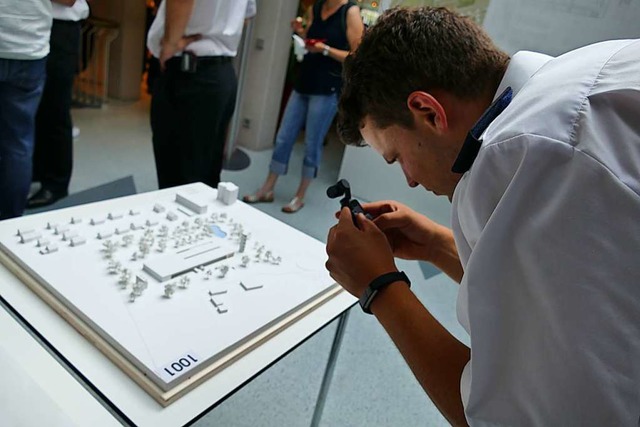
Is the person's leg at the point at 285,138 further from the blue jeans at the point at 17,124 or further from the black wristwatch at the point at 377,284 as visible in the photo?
the black wristwatch at the point at 377,284

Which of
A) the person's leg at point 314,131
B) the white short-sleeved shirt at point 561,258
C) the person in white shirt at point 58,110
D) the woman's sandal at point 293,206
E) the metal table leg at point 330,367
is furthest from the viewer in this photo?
the woman's sandal at point 293,206

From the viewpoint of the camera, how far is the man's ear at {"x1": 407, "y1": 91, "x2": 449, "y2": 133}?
0.67 metres

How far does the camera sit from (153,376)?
2.15ft

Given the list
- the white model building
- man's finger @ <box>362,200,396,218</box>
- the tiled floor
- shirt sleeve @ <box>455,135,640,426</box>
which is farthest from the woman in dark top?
shirt sleeve @ <box>455,135,640,426</box>

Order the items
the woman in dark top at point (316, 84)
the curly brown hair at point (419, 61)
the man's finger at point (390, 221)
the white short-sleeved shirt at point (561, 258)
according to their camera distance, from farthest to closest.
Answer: the woman in dark top at point (316, 84) → the man's finger at point (390, 221) → the curly brown hair at point (419, 61) → the white short-sleeved shirt at point (561, 258)

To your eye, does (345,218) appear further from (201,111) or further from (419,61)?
(201,111)

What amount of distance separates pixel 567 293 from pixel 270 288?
0.58 m

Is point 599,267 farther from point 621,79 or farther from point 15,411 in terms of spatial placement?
point 15,411

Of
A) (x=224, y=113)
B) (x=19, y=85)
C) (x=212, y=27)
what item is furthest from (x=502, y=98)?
(x=19, y=85)

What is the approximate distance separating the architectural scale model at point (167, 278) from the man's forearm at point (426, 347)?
0.23m

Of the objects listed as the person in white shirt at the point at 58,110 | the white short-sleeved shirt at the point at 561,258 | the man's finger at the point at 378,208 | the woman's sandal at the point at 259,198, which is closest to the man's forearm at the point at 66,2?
the person in white shirt at the point at 58,110

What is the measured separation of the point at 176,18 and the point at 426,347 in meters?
1.39

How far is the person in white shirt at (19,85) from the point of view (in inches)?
55.9

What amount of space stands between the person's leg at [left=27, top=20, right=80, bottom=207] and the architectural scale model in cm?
116
